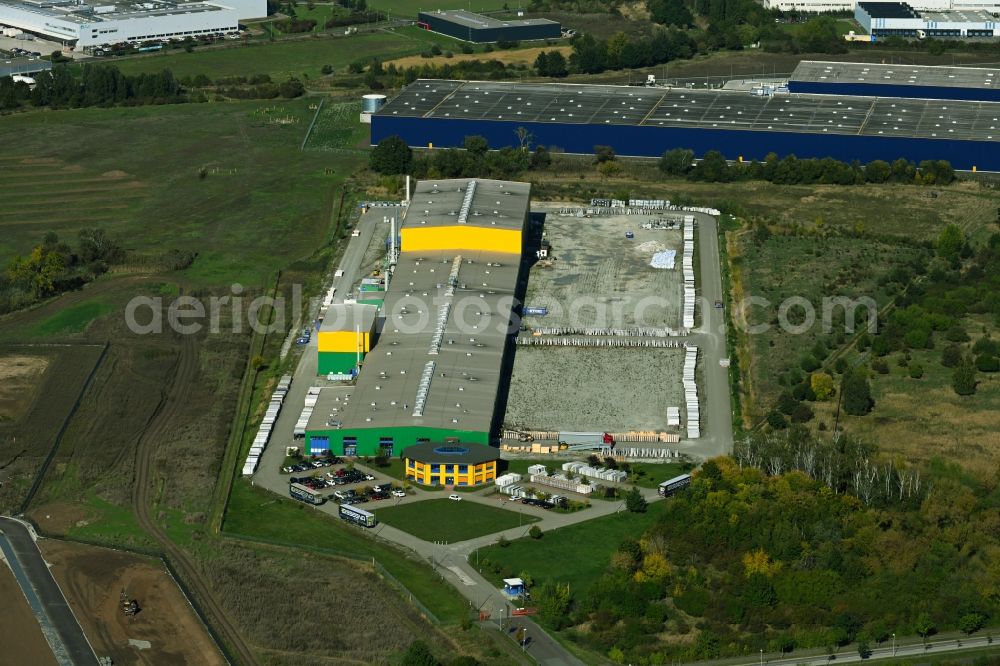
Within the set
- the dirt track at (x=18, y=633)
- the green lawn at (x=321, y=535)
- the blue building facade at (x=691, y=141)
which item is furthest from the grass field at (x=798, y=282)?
the dirt track at (x=18, y=633)

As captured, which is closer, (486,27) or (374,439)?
(374,439)

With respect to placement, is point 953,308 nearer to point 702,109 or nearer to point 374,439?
point 374,439

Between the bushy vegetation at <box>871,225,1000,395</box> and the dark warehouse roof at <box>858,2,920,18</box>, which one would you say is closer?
the bushy vegetation at <box>871,225,1000,395</box>

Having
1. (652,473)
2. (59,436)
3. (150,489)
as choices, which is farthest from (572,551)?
(59,436)

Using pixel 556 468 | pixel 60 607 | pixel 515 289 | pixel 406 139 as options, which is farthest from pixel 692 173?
pixel 60 607

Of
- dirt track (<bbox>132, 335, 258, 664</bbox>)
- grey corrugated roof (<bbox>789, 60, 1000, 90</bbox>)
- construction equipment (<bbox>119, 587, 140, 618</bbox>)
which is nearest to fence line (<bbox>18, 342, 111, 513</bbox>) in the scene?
dirt track (<bbox>132, 335, 258, 664</bbox>)

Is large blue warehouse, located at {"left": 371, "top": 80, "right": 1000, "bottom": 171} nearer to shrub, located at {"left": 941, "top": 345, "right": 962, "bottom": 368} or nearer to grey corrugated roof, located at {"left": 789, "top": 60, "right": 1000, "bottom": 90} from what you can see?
grey corrugated roof, located at {"left": 789, "top": 60, "right": 1000, "bottom": 90}
